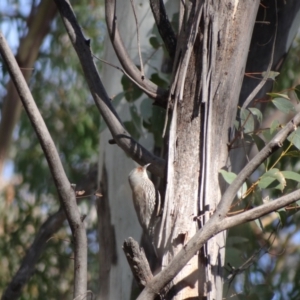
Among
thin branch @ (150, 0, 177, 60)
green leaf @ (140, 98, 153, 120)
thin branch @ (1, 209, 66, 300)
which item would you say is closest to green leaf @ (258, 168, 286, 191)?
thin branch @ (150, 0, 177, 60)

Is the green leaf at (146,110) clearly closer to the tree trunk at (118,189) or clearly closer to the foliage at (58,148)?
the tree trunk at (118,189)

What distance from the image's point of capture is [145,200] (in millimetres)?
1388

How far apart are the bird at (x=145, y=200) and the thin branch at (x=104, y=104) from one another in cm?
2

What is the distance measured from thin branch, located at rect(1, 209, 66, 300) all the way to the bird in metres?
1.30

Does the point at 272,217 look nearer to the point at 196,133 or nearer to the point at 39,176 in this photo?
the point at 39,176

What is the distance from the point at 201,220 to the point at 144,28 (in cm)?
111

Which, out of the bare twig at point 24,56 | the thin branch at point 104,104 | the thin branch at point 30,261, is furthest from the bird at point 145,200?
the thin branch at point 30,261

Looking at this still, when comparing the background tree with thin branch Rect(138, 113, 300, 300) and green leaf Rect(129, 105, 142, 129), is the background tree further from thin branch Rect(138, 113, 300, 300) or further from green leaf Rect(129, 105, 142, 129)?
green leaf Rect(129, 105, 142, 129)

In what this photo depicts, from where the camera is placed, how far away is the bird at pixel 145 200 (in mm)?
1196

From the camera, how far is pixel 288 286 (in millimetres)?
3256

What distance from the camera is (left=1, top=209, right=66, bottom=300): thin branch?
8.91 ft

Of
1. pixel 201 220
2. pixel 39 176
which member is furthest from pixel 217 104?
pixel 39 176

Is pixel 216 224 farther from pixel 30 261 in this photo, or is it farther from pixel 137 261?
pixel 30 261

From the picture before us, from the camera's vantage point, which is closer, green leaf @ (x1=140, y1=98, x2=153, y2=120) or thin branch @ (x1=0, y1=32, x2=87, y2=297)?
thin branch @ (x1=0, y1=32, x2=87, y2=297)
